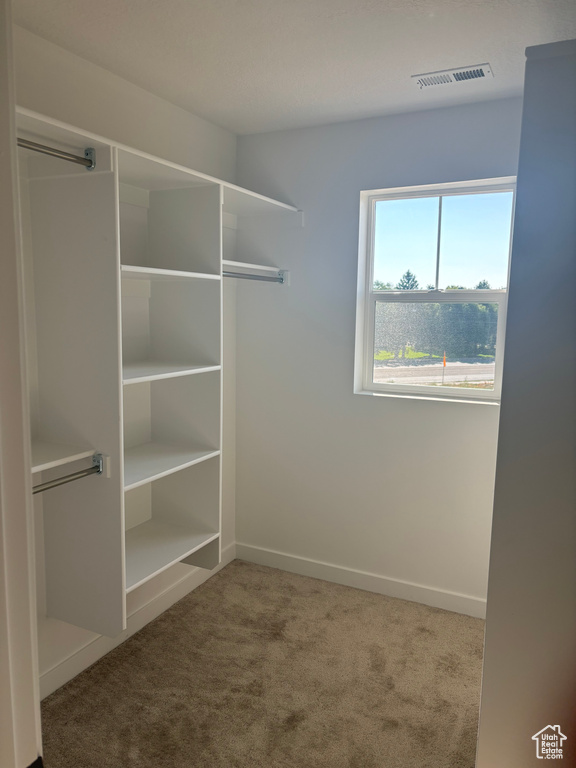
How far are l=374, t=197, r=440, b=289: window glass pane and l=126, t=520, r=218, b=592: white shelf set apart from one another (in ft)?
5.58

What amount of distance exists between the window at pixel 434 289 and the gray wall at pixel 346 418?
0.12 m

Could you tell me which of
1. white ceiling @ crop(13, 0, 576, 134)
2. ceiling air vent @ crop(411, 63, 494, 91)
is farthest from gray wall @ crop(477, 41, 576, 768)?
ceiling air vent @ crop(411, 63, 494, 91)

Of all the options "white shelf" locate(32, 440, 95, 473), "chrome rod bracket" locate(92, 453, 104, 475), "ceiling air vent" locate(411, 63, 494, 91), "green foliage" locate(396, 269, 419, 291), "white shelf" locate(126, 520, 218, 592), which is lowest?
"white shelf" locate(126, 520, 218, 592)

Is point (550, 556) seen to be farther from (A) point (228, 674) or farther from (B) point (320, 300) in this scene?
(B) point (320, 300)

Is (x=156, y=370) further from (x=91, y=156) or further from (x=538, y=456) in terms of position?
(x=538, y=456)

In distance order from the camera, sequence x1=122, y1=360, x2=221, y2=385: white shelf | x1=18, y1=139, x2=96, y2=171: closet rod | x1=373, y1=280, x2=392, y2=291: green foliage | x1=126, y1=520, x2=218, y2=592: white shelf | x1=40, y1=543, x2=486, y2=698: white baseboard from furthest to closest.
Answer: x1=373, y1=280, x2=392, y2=291: green foliage, x1=40, y1=543, x2=486, y2=698: white baseboard, x1=126, y1=520, x2=218, y2=592: white shelf, x1=122, y1=360, x2=221, y2=385: white shelf, x1=18, y1=139, x2=96, y2=171: closet rod

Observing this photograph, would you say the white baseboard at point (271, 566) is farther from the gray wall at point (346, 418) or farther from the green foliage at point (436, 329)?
the green foliage at point (436, 329)

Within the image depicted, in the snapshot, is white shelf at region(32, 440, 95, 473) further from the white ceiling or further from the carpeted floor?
the white ceiling

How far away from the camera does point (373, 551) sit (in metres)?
3.28

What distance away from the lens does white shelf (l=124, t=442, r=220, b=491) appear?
2.30 m

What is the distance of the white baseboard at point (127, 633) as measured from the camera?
2.40 metres

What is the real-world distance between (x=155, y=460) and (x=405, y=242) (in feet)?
5.84

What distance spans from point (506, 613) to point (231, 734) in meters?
1.35

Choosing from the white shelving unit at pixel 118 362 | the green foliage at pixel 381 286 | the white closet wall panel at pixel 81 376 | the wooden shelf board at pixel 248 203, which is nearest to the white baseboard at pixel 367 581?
the white shelving unit at pixel 118 362
